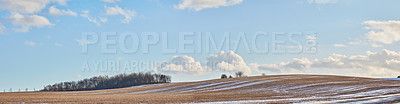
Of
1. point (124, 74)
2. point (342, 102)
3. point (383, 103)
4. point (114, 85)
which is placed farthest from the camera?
point (124, 74)

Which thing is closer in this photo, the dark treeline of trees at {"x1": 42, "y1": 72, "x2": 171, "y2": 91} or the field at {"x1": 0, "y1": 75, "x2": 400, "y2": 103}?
the field at {"x1": 0, "y1": 75, "x2": 400, "y2": 103}

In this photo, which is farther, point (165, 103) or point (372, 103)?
point (165, 103)

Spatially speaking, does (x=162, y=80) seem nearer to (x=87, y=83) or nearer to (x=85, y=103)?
(x=87, y=83)

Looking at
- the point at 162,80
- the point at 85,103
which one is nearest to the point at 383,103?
the point at 85,103

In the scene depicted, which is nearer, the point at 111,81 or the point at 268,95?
the point at 268,95

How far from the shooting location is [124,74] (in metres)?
133

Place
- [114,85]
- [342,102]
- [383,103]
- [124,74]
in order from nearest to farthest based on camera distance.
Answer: [383,103], [342,102], [114,85], [124,74]

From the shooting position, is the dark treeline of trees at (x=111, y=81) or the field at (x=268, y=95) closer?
the field at (x=268, y=95)

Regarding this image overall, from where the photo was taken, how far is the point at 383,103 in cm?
2228

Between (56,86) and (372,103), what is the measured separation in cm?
11139

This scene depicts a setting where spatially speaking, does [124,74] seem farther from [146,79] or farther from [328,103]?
[328,103]

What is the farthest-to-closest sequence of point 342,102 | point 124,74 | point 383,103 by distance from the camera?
point 124,74, point 342,102, point 383,103

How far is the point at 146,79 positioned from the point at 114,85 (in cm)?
1128

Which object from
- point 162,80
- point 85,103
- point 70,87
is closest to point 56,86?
point 70,87
